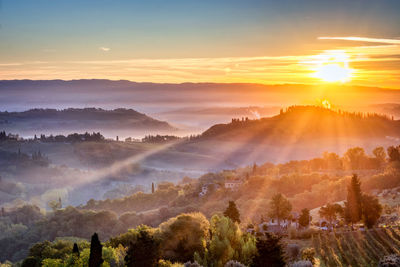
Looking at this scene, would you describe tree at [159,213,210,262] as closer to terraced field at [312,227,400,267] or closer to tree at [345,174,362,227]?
terraced field at [312,227,400,267]

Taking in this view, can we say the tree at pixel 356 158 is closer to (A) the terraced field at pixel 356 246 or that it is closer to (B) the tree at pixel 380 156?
(B) the tree at pixel 380 156

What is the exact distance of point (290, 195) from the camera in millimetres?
138500

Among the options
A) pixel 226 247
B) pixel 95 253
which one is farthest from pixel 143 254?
pixel 226 247

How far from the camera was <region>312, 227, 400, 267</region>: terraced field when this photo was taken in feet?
141

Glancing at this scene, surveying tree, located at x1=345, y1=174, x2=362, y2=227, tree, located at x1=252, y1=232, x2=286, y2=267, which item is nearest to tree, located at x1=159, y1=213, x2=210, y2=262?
tree, located at x1=252, y1=232, x2=286, y2=267

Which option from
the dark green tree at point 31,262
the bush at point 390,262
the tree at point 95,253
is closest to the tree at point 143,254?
the tree at point 95,253

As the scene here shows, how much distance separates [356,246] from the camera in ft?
155

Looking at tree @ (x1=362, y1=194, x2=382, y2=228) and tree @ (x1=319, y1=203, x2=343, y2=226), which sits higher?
tree @ (x1=362, y1=194, x2=382, y2=228)

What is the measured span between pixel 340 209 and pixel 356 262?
25.2m

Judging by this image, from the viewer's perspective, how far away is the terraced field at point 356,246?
42938mm

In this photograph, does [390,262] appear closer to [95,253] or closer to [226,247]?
[226,247]

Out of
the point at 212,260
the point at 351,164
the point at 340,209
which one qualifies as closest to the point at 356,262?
the point at 212,260

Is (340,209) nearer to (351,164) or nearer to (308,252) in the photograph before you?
(308,252)

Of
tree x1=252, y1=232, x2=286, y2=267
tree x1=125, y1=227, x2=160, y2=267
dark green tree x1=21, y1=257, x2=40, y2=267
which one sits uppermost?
tree x1=252, y1=232, x2=286, y2=267
